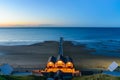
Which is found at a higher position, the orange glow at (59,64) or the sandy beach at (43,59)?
the orange glow at (59,64)

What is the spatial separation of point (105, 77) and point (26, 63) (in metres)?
32.1

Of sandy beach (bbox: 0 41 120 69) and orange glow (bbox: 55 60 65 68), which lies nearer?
orange glow (bbox: 55 60 65 68)

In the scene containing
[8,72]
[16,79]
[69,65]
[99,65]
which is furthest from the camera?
[99,65]

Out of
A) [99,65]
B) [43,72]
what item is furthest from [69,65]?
[99,65]

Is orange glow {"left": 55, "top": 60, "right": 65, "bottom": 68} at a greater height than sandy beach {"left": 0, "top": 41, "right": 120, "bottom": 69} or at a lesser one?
greater

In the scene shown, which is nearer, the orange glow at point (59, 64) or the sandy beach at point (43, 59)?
the orange glow at point (59, 64)

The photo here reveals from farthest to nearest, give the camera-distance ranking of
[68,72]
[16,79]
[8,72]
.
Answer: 1. [68,72]
2. [8,72]
3. [16,79]

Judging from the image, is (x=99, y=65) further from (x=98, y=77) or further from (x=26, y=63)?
(x=98, y=77)

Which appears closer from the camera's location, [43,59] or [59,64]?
[59,64]

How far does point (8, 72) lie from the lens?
93.1 ft

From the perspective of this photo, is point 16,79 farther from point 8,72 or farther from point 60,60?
point 60,60

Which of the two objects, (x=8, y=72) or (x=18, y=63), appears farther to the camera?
(x=18, y=63)

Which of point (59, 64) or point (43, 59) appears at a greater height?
point (59, 64)

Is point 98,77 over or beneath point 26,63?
over
